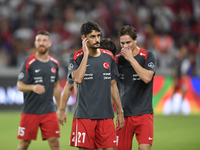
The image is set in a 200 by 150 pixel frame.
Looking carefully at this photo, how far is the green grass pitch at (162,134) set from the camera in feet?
27.9

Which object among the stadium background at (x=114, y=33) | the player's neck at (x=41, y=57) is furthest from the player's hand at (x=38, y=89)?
the stadium background at (x=114, y=33)

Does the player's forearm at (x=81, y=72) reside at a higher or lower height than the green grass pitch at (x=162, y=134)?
higher

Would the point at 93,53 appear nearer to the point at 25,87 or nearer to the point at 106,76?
the point at 106,76

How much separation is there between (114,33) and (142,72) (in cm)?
1213

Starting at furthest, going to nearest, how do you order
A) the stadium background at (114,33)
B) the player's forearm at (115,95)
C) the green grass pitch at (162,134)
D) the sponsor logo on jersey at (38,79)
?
the stadium background at (114,33) < the green grass pitch at (162,134) < the sponsor logo on jersey at (38,79) < the player's forearm at (115,95)

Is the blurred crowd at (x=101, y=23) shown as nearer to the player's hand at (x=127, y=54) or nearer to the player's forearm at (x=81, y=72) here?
the player's hand at (x=127, y=54)

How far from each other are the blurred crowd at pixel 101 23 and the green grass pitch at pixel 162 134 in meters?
3.20

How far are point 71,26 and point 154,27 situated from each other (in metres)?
4.27

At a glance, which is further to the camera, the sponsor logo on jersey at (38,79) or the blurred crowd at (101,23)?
the blurred crowd at (101,23)

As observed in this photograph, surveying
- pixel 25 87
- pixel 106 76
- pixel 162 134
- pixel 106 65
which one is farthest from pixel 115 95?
pixel 162 134

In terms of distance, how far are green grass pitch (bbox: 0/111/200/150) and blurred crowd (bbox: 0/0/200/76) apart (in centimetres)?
320

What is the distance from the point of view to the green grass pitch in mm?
8492

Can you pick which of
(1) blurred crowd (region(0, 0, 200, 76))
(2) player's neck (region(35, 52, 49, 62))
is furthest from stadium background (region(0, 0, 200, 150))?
(2) player's neck (region(35, 52, 49, 62))

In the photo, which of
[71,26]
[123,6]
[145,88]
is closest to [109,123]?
[145,88]
